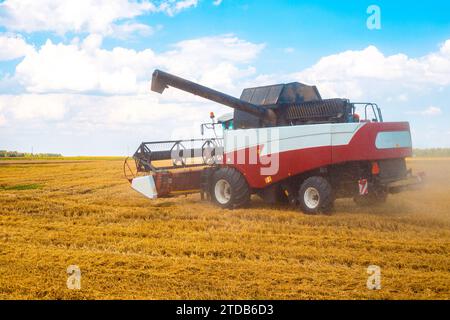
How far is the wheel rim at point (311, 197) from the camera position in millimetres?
9415

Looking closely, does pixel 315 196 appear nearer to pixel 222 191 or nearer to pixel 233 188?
pixel 233 188

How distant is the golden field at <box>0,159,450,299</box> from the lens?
5.22 metres

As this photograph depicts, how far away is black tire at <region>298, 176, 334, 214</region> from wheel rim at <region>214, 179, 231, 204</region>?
6.19 feet

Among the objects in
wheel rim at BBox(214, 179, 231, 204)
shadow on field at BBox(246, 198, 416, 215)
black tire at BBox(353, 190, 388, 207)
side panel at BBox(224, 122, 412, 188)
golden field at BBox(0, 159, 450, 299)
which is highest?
side panel at BBox(224, 122, 412, 188)

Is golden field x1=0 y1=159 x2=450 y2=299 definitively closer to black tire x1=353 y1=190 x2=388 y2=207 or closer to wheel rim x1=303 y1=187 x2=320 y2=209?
black tire x1=353 y1=190 x2=388 y2=207

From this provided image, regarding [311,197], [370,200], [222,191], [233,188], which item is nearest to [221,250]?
[311,197]

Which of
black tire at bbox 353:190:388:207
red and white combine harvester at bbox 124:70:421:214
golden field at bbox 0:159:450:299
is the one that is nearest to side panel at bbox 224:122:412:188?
red and white combine harvester at bbox 124:70:421:214

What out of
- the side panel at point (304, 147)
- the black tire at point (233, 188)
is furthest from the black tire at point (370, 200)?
the black tire at point (233, 188)

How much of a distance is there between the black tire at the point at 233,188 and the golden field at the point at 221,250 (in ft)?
1.48

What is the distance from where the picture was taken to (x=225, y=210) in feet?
33.9

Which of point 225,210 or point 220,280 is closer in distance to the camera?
point 220,280
